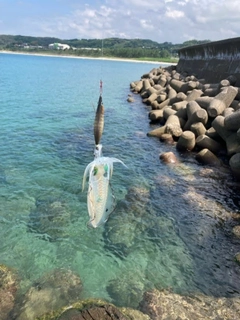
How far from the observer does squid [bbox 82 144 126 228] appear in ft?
19.0

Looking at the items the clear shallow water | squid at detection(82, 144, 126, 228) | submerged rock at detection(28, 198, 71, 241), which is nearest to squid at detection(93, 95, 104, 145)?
squid at detection(82, 144, 126, 228)

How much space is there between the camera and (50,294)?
637cm

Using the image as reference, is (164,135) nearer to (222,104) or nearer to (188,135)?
(188,135)

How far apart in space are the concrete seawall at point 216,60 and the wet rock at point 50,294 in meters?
17.9

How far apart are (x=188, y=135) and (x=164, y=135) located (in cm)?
215

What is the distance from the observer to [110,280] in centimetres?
693

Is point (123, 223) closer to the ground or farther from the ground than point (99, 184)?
closer to the ground

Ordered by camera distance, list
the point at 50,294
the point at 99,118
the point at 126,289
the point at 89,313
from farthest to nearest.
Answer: the point at 126,289, the point at 50,294, the point at 99,118, the point at 89,313

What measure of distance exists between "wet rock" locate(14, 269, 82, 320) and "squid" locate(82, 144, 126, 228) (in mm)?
1466

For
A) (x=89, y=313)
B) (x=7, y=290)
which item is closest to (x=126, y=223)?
(x=7, y=290)

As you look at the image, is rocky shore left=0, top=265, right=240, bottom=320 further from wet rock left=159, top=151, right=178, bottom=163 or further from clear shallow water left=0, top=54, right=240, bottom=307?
wet rock left=159, top=151, right=178, bottom=163

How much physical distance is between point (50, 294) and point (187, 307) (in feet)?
9.31

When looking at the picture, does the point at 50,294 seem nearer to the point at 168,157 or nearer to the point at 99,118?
the point at 99,118

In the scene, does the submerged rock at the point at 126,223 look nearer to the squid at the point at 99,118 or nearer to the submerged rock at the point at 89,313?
the submerged rock at the point at 89,313
